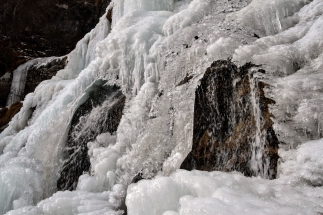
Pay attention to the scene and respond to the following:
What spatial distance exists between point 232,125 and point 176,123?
2.84 ft

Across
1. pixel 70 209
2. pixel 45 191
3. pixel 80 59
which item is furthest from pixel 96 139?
pixel 80 59

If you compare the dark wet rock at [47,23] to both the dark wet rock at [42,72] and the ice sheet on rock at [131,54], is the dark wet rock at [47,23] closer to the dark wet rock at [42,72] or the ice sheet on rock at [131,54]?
the dark wet rock at [42,72]

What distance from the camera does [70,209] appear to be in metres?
3.16

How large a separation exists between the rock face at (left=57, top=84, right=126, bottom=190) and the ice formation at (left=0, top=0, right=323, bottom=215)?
13cm

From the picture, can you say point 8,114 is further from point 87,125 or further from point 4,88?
point 87,125

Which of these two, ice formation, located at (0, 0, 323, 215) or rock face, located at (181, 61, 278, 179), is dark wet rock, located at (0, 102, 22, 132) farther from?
rock face, located at (181, 61, 278, 179)

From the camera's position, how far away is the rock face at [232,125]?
8.28 feet

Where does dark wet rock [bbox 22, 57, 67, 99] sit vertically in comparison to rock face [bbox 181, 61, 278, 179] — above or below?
above

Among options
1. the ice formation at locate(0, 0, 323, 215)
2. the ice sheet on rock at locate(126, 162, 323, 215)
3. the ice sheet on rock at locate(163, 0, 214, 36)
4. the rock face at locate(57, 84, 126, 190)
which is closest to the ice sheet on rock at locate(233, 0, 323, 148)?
the ice formation at locate(0, 0, 323, 215)

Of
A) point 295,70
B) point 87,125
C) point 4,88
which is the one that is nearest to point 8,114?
point 4,88

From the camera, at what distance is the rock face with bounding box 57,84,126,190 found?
14.6 ft

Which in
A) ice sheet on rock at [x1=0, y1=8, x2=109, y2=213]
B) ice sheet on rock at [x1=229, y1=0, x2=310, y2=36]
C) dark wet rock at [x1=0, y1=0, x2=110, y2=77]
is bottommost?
ice sheet on rock at [x1=0, y1=8, x2=109, y2=213]

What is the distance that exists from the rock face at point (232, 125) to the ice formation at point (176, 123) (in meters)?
0.11

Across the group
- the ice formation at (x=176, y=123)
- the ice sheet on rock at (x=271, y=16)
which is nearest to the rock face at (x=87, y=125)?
the ice formation at (x=176, y=123)
